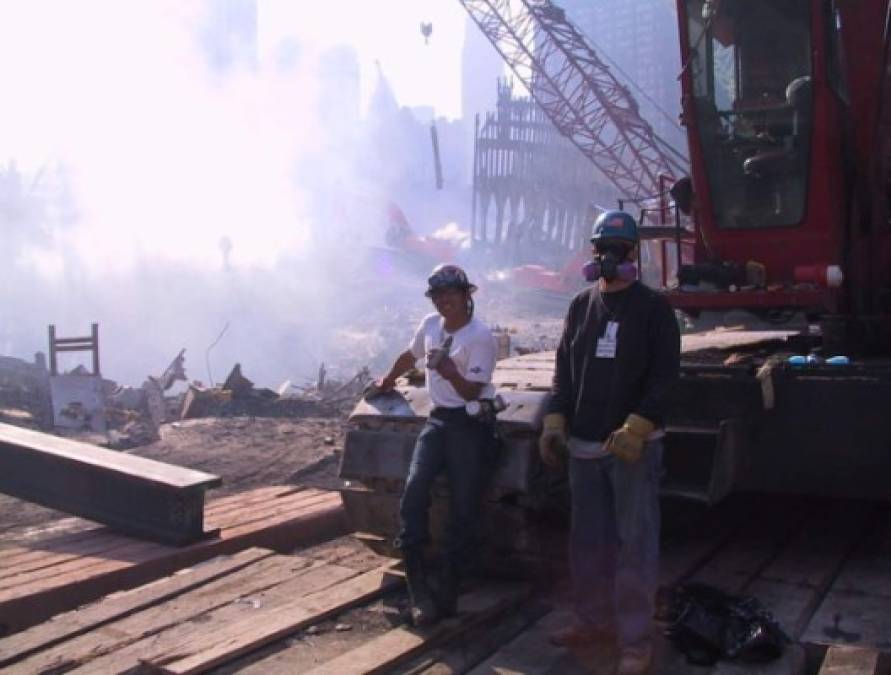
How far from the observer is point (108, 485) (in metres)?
5.63

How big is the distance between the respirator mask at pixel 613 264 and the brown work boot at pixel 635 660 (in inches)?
54.4

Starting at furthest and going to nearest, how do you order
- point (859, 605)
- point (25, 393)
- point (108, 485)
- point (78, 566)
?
point (25, 393)
point (108, 485)
point (78, 566)
point (859, 605)

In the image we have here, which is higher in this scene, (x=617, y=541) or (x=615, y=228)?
(x=615, y=228)

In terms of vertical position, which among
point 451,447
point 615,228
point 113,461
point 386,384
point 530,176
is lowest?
point 113,461

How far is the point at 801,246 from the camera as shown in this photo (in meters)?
5.68

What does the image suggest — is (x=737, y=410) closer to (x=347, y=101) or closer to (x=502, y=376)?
(x=502, y=376)

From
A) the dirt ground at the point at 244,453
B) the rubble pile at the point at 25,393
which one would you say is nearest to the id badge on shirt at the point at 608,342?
the dirt ground at the point at 244,453

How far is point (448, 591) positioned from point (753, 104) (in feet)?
11.6

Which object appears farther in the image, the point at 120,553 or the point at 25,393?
the point at 25,393

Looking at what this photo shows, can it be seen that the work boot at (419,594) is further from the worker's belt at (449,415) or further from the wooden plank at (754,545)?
the wooden plank at (754,545)

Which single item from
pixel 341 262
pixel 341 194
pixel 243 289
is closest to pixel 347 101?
pixel 341 194

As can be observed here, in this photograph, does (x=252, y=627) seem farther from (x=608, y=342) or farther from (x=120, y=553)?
(x=608, y=342)

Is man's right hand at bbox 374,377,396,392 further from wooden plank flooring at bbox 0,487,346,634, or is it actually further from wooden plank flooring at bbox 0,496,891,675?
wooden plank flooring at bbox 0,487,346,634

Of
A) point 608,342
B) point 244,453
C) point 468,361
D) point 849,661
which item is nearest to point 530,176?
point 244,453
